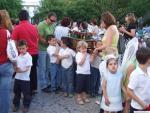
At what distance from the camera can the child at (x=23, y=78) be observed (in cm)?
816

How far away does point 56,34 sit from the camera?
404 inches

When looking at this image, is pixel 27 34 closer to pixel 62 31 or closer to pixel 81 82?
pixel 62 31

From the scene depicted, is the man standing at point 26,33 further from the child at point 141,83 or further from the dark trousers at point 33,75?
the child at point 141,83

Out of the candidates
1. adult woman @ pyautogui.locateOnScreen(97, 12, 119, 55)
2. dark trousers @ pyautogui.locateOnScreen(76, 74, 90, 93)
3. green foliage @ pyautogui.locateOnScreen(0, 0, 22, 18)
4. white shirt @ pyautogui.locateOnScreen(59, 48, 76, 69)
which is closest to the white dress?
adult woman @ pyautogui.locateOnScreen(97, 12, 119, 55)

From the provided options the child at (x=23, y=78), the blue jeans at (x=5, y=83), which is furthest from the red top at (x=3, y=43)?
the child at (x=23, y=78)

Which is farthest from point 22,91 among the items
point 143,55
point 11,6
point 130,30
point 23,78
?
point 11,6

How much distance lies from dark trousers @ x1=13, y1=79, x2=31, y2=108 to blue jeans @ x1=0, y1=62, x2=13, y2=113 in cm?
93

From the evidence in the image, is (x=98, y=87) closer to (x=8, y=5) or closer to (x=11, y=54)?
(x=11, y=54)

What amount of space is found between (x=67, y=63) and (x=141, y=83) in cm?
414

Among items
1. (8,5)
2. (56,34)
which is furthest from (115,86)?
(8,5)

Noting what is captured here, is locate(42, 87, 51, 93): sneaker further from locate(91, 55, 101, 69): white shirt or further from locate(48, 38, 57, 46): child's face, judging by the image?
locate(91, 55, 101, 69): white shirt

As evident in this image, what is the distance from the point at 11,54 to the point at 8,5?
51902mm

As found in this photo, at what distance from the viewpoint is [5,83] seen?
23.7 ft

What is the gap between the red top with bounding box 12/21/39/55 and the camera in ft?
29.3
